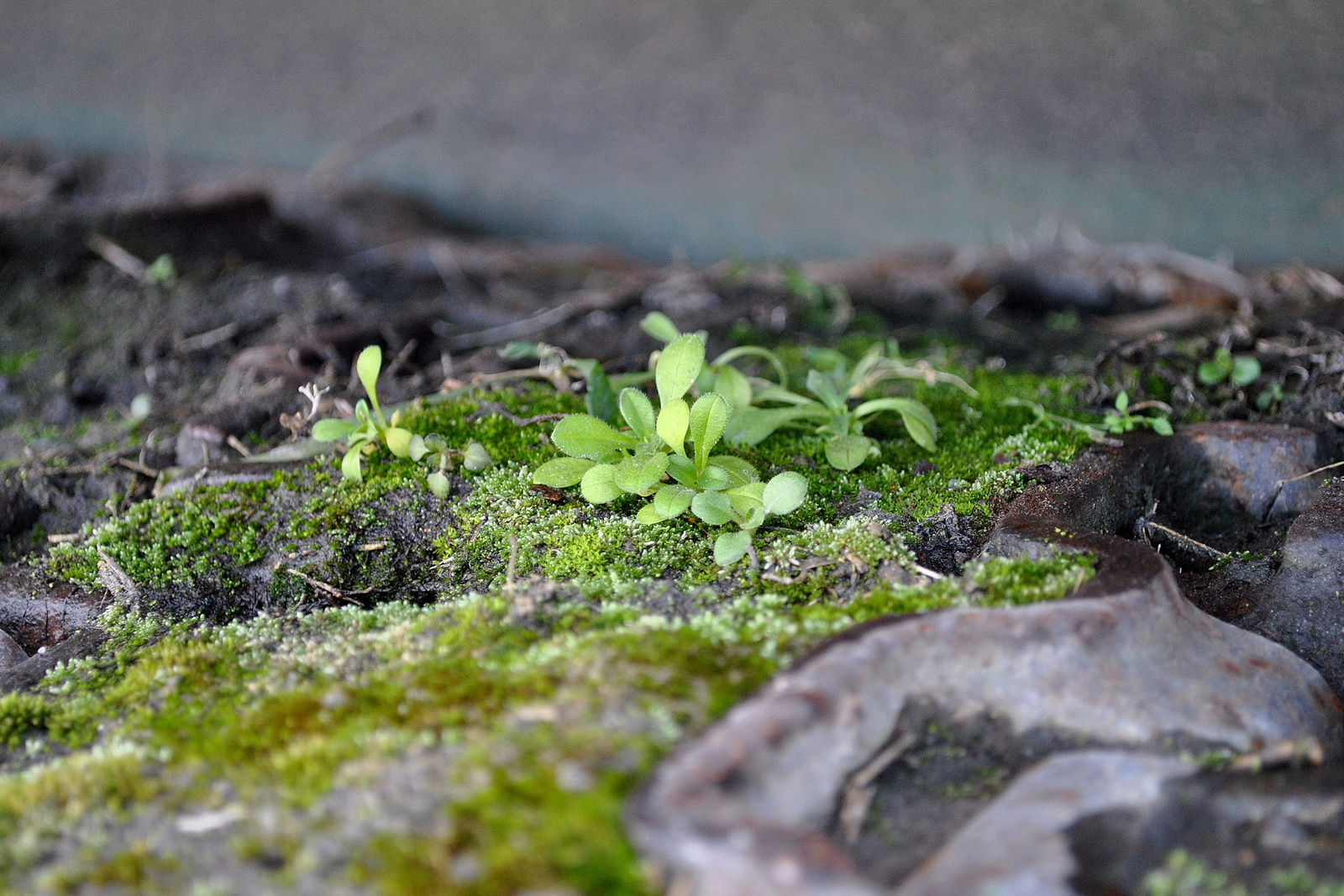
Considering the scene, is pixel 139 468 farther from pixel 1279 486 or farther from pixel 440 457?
pixel 1279 486

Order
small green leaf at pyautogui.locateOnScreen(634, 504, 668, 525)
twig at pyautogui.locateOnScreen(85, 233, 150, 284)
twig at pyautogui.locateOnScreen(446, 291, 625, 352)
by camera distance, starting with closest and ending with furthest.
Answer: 1. small green leaf at pyautogui.locateOnScreen(634, 504, 668, 525)
2. twig at pyautogui.locateOnScreen(446, 291, 625, 352)
3. twig at pyautogui.locateOnScreen(85, 233, 150, 284)

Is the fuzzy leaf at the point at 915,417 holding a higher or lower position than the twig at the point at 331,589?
higher

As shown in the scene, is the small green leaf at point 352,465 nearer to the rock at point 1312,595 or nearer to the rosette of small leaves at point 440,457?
the rosette of small leaves at point 440,457

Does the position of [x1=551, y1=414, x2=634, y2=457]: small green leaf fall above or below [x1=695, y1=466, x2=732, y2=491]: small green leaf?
above

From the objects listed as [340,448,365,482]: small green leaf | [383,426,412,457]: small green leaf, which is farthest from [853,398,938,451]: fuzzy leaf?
[340,448,365,482]: small green leaf

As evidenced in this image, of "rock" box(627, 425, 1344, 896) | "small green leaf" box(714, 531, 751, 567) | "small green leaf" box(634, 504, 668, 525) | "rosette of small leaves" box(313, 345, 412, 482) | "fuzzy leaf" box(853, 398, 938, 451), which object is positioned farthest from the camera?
"fuzzy leaf" box(853, 398, 938, 451)

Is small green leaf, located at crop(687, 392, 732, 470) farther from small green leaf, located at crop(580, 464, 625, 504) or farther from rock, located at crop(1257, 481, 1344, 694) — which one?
rock, located at crop(1257, 481, 1344, 694)

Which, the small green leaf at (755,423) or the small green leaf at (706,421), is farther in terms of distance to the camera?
the small green leaf at (755,423)

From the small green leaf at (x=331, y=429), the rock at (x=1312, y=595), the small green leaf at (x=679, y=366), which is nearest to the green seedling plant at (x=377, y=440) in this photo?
the small green leaf at (x=331, y=429)
